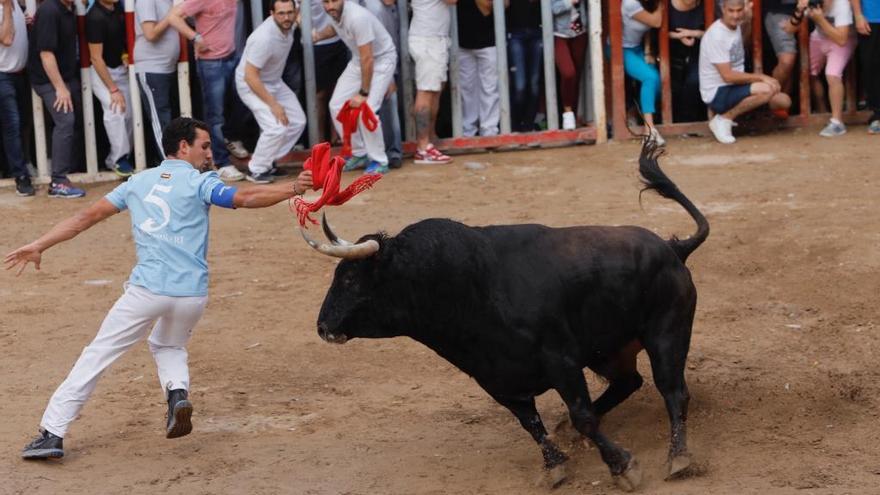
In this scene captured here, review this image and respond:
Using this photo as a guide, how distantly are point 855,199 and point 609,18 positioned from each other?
3.68m

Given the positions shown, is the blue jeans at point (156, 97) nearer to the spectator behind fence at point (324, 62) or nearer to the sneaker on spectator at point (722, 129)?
the spectator behind fence at point (324, 62)

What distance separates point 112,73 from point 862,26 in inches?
281

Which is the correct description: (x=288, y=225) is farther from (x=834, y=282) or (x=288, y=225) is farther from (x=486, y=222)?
(x=834, y=282)

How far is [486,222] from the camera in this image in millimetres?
12484

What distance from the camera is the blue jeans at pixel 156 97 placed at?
46.0 feet

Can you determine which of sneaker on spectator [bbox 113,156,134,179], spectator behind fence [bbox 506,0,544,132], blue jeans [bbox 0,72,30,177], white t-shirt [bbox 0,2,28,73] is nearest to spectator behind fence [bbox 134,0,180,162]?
sneaker on spectator [bbox 113,156,134,179]

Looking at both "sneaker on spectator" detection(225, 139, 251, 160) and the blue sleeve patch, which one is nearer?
the blue sleeve patch

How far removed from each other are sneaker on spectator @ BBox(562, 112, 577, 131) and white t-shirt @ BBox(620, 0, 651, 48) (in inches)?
34.6

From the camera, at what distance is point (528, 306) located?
7.33m

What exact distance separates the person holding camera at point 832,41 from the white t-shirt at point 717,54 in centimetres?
59

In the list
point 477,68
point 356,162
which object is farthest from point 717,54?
point 356,162

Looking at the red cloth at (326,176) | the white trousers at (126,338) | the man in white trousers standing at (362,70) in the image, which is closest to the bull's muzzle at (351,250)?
the red cloth at (326,176)

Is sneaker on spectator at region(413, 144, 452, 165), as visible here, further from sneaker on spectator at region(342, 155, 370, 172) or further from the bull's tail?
Answer: the bull's tail

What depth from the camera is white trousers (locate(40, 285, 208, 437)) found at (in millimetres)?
7781
